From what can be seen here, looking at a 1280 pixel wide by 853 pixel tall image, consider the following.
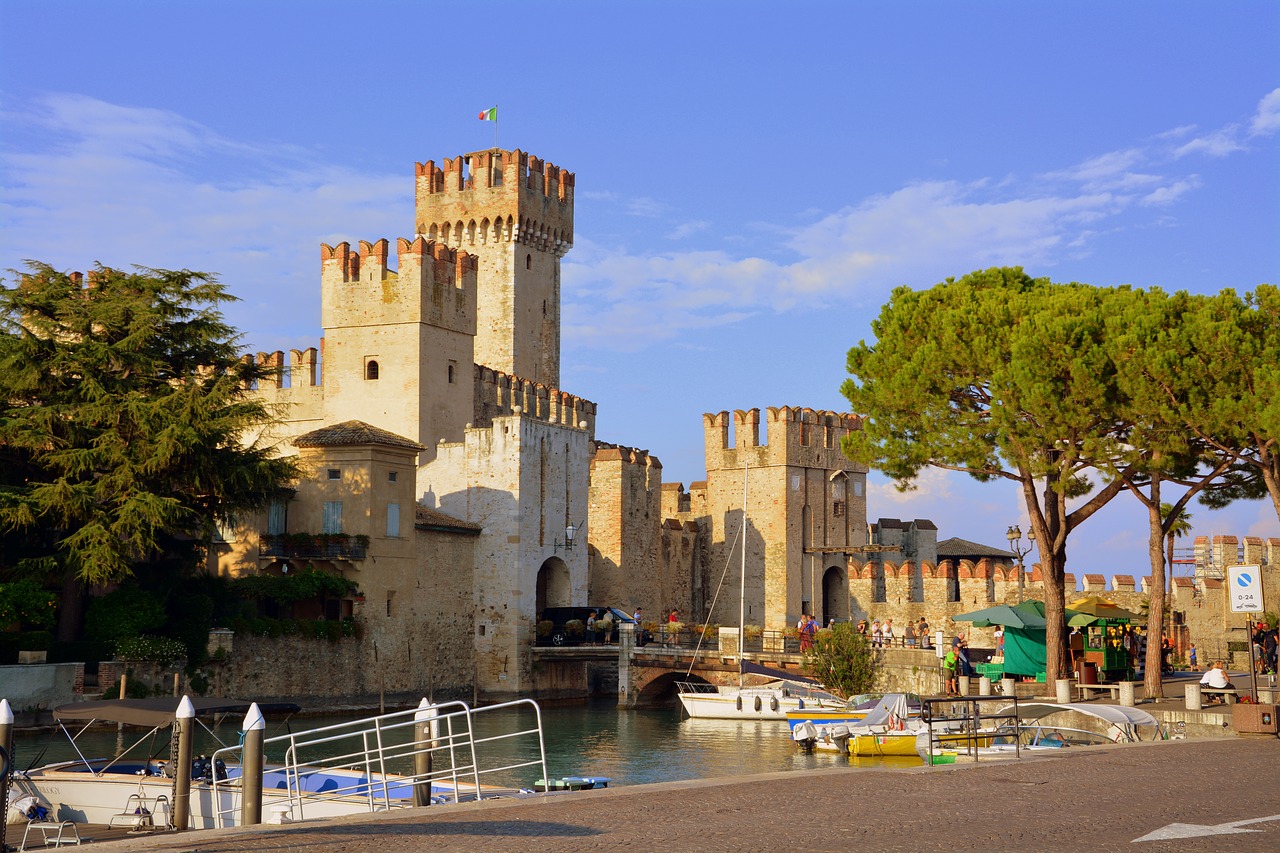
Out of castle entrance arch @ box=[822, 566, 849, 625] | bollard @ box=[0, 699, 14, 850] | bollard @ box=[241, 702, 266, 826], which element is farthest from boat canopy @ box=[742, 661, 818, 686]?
bollard @ box=[0, 699, 14, 850]

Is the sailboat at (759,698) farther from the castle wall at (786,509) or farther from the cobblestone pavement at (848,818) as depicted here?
the cobblestone pavement at (848,818)

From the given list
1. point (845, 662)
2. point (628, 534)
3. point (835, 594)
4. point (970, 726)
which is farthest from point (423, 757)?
point (835, 594)

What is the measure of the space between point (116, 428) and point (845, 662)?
61.1 feet

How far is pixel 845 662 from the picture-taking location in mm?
37594

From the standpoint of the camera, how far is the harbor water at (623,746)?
26594 mm

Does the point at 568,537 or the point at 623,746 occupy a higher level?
the point at 568,537

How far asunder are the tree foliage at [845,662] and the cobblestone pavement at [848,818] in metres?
23.0

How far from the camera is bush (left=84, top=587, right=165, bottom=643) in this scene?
3250 cm

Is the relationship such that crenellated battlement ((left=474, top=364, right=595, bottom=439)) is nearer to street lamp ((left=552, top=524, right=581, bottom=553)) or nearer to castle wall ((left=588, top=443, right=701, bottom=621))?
castle wall ((left=588, top=443, right=701, bottom=621))

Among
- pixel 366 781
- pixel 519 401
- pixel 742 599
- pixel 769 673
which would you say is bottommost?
pixel 366 781

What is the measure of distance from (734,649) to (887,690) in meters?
7.01

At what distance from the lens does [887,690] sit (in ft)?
122

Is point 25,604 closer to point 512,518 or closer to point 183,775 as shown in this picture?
point 512,518

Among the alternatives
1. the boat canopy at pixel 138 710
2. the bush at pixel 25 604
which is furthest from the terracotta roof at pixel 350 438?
the boat canopy at pixel 138 710
